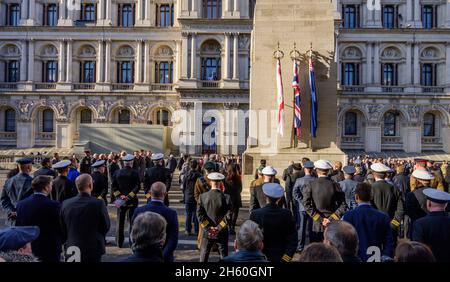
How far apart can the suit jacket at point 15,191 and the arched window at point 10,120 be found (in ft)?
142

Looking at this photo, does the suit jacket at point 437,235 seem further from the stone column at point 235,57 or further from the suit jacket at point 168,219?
the stone column at point 235,57

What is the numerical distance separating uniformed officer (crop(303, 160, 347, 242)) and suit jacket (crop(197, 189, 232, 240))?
1.62 meters

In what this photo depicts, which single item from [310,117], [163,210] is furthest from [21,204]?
[310,117]

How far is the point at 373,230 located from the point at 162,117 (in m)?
41.6

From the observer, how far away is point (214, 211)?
7.84 metres

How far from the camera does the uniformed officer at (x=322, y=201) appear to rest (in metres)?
8.23

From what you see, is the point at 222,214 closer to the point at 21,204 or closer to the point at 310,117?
the point at 21,204

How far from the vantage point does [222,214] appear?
311 inches

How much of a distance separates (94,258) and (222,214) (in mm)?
2427

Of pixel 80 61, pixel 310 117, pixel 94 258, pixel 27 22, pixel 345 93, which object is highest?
pixel 27 22

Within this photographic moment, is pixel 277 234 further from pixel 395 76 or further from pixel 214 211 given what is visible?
pixel 395 76

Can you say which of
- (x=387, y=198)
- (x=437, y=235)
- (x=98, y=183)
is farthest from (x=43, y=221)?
(x=387, y=198)

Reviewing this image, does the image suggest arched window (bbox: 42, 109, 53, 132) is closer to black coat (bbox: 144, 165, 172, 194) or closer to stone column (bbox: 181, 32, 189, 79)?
stone column (bbox: 181, 32, 189, 79)

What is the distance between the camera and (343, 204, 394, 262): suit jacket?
600cm
